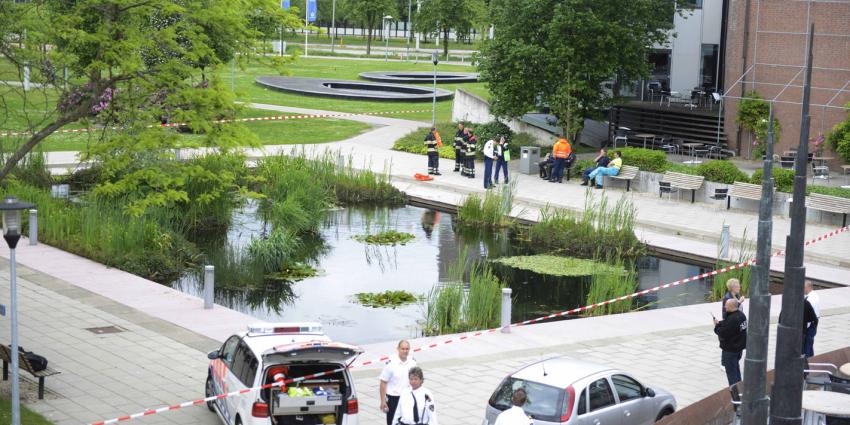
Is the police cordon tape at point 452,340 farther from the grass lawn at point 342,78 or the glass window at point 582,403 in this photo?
the grass lawn at point 342,78

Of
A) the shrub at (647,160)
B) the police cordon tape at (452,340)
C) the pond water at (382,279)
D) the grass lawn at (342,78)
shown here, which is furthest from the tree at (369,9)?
the police cordon tape at (452,340)

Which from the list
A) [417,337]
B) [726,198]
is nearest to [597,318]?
[417,337]

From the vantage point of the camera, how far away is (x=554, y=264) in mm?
25359

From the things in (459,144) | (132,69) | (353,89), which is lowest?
(459,144)

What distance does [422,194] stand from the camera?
1344 inches

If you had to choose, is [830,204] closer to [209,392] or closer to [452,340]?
[452,340]

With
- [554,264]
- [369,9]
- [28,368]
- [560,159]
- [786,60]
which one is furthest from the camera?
[369,9]

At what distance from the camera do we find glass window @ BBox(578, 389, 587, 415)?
12758 mm

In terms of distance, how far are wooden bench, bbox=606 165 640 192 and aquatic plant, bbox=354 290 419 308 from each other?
47.7 feet

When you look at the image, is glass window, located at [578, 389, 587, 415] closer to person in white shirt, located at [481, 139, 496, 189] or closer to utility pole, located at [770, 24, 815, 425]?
utility pole, located at [770, 24, 815, 425]

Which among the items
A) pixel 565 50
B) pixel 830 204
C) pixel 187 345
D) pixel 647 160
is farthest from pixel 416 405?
pixel 565 50

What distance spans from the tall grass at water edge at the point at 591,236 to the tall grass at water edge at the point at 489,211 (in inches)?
80.8

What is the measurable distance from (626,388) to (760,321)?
291 cm

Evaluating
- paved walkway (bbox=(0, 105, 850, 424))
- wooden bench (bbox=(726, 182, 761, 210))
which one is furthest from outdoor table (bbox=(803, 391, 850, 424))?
wooden bench (bbox=(726, 182, 761, 210))
